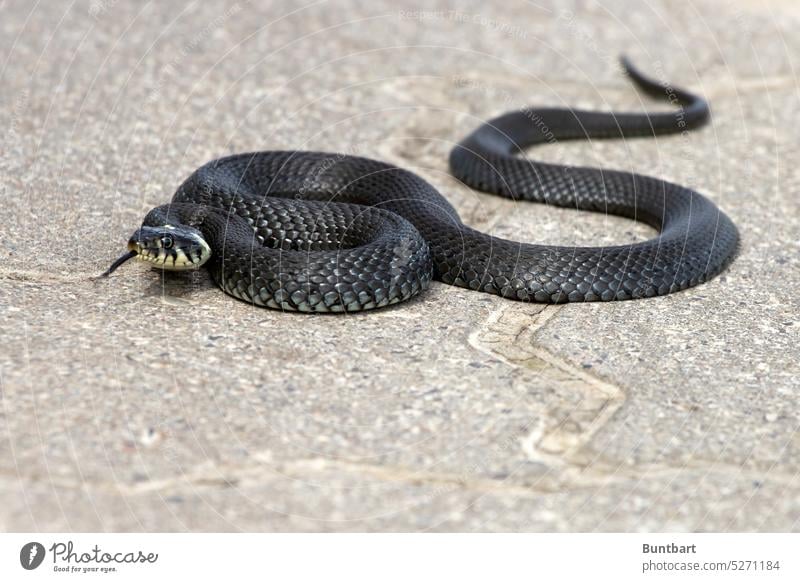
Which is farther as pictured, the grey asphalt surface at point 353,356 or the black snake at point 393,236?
the black snake at point 393,236

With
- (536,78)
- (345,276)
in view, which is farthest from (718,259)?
(536,78)

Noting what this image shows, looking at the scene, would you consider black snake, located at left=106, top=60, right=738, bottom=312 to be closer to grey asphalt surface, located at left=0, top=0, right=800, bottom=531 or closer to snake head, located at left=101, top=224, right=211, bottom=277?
snake head, located at left=101, top=224, right=211, bottom=277

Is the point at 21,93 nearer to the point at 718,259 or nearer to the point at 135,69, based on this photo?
the point at 135,69
